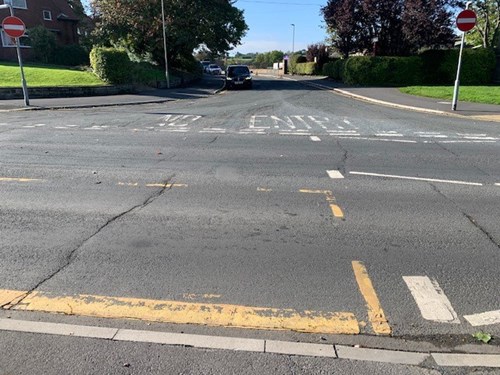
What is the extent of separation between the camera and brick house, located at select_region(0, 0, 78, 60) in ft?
127

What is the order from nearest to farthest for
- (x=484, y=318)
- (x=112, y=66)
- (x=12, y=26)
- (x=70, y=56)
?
(x=484, y=318)
(x=12, y=26)
(x=112, y=66)
(x=70, y=56)

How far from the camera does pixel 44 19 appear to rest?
42344 mm

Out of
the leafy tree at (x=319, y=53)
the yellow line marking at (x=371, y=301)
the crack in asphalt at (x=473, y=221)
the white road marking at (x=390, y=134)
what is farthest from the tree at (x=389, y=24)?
the yellow line marking at (x=371, y=301)

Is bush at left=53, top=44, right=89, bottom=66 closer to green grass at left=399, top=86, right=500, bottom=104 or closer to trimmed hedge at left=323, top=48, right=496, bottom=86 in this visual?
trimmed hedge at left=323, top=48, right=496, bottom=86

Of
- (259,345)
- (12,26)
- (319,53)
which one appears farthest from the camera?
(319,53)

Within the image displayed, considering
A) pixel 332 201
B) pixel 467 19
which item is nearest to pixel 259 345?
pixel 332 201

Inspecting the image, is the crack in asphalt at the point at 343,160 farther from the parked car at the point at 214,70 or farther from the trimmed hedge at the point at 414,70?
the parked car at the point at 214,70

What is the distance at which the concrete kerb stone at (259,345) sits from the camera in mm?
2758

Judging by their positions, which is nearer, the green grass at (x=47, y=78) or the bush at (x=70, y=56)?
the green grass at (x=47, y=78)

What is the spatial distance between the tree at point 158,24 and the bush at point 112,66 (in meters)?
7.16

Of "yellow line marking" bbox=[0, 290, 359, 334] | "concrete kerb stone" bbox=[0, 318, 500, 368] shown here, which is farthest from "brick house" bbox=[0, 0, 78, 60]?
"concrete kerb stone" bbox=[0, 318, 500, 368]

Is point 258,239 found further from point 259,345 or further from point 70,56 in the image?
point 70,56

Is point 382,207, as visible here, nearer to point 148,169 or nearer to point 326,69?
point 148,169

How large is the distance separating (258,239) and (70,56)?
39.7 m
